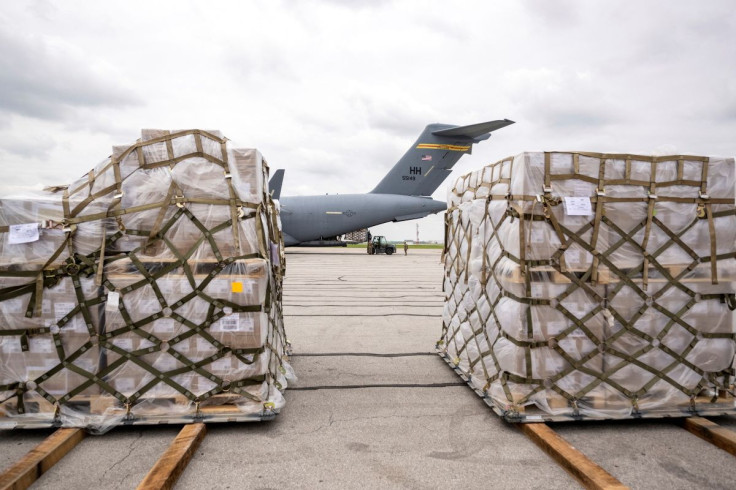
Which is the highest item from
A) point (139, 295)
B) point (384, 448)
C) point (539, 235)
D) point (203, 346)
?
point (539, 235)

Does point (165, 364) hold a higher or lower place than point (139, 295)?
lower

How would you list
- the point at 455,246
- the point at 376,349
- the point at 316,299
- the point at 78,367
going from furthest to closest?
the point at 316,299
the point at 376,349
the point at 455,246
the point at 78,367

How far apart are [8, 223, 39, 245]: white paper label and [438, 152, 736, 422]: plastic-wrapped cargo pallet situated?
Result: 3.84 meters

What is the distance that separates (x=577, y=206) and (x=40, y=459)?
4307 millimetres

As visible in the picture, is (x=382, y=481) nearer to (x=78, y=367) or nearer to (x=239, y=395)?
(x=239, y=395)

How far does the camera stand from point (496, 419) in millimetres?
3818

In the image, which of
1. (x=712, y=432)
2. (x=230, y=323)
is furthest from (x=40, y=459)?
(x=712, y=432)

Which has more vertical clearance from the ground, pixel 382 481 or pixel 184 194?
pixel 184 194

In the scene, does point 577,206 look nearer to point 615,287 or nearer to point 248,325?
point 615,287

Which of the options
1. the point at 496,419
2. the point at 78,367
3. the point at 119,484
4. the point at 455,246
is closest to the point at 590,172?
the point at 455,246

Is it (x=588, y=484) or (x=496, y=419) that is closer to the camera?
(x=588, y=484)

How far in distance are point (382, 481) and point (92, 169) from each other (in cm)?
340

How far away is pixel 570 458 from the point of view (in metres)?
2.96

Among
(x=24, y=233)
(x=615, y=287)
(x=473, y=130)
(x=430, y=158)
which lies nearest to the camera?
(x=24, y=233)
